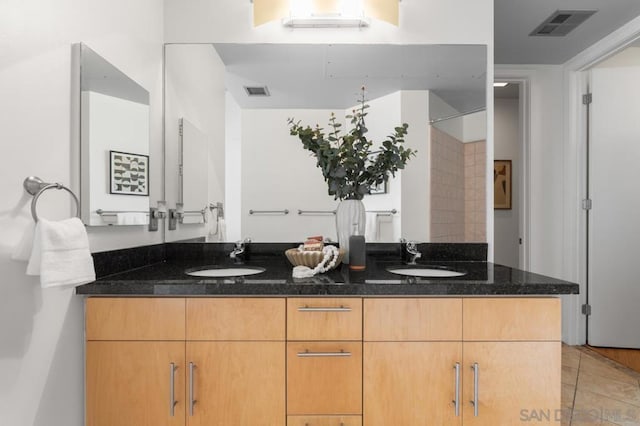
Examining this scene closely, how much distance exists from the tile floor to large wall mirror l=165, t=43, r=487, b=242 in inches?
45.4

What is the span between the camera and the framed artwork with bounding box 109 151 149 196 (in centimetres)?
164

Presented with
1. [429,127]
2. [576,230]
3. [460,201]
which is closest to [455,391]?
[460,201]

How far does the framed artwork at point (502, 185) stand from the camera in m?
4.75

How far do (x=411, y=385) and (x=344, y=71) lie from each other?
5.22ft

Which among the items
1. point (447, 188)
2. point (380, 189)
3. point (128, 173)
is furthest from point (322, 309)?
point (447, 188)

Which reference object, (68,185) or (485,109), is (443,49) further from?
(68,185)

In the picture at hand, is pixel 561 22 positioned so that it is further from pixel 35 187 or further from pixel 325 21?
pixel 35 187

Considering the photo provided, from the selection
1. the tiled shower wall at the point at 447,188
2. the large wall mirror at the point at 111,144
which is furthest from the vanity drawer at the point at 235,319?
the tiled shower wall at the point at 447,188

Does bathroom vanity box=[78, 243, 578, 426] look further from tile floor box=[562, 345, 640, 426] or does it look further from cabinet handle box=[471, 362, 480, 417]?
tile floor box=[562, 345, 640, 426]

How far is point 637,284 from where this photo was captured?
10.2ft

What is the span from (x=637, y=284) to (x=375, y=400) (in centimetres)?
283

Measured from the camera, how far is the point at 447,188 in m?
2.21

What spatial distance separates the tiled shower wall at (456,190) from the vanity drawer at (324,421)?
1082 millimetres

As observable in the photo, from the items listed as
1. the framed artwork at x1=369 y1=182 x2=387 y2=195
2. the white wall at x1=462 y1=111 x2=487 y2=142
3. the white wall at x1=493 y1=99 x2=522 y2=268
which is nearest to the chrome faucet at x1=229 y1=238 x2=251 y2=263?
the framed artwork at x1=369 y1=182 x2=387 y2=195
